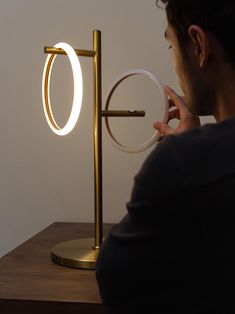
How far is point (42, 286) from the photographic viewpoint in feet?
2.60

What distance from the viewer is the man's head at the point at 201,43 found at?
0.58 m

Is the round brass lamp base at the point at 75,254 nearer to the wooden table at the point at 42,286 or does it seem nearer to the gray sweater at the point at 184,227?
the wooden table at the point at 42,286

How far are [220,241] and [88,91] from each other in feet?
2.56

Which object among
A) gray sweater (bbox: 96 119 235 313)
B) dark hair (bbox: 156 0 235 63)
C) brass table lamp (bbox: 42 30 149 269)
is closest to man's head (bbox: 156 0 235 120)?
dark hair (bbox: 156 0 235 63)

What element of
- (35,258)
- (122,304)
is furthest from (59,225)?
(122,304)

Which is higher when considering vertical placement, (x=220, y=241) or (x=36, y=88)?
(x=36, y=88)

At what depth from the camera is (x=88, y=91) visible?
1.21 metres

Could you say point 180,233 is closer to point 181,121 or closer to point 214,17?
point 214,17

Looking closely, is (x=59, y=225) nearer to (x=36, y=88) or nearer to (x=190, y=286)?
(x=36, y=88)

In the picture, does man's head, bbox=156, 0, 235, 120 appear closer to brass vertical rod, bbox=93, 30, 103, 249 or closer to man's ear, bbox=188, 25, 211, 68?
man's ear, bbox=188, 25, 211, 68

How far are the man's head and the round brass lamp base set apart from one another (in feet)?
1.16

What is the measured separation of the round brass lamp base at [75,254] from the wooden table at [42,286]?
0.01m

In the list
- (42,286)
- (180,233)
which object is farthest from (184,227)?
(42,286)

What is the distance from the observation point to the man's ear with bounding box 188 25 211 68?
596 millimetres
